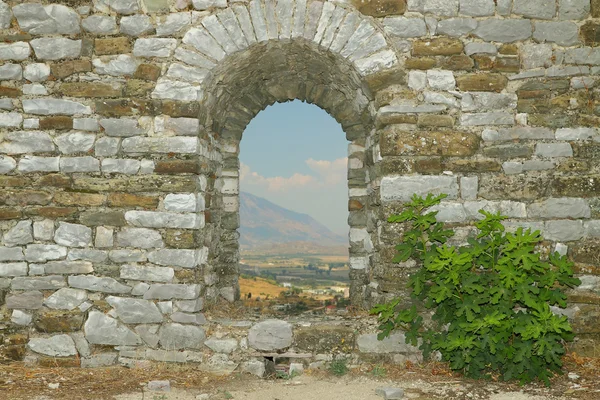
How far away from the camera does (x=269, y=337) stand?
15.3ft

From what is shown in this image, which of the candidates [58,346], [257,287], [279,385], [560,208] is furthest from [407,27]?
[257,287]

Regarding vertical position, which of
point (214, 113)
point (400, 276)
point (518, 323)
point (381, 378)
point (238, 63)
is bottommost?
point (381, 378)

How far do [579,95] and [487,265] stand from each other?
73.1 inches

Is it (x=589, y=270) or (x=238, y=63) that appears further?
(x=238, y=63)

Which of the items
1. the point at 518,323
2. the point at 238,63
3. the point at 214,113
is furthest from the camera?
the point at 214,113

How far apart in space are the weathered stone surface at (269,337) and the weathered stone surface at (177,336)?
0.52m

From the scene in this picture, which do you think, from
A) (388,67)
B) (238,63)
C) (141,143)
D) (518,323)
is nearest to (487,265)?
(518,323)

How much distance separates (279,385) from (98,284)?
1.88 m

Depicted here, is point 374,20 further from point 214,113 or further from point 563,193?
point 563,193

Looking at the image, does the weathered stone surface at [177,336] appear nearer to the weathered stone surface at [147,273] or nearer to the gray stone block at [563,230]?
the weathered stone surface at [147,273]

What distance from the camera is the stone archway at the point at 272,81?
4.58m

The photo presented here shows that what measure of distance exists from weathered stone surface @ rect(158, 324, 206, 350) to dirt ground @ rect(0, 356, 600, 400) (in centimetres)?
19

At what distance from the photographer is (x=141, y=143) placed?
461 centimetres

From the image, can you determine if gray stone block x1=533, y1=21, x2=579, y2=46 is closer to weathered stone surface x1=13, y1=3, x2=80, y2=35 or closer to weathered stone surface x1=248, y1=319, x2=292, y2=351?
weathered stone surface x1=248, y1=319, x2=292, y2=351
